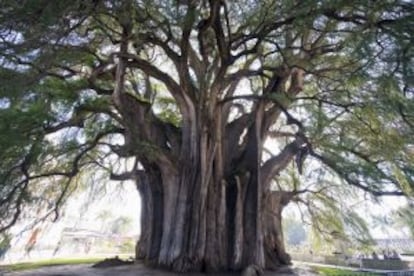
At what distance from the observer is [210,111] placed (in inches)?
357

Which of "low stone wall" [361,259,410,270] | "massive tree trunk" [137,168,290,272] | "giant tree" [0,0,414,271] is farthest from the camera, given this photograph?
"low stone wall" [361,259,410,270]

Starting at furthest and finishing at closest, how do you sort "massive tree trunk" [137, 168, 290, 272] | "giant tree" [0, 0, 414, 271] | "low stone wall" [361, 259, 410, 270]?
"low stone wall" [361, 259, 410, 270] < "massive tree trunk" [137, 168, 290, 272] < "giant tree" [0, 0, 414, 271]

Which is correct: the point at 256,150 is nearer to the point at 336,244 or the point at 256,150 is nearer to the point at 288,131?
the point at 288,131

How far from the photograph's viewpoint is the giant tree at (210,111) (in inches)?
226

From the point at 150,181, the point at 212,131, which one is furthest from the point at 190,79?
the point at 150,181

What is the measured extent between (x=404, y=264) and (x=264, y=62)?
21.2 ft

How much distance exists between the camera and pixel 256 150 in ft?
31.2

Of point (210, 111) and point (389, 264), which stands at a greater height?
point (210, 111)

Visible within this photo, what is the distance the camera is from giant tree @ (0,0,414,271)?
226 inches

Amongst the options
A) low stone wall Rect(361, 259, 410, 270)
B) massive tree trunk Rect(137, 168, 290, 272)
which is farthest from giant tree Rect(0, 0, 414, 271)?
low stone wall Rect(361, 259, 410, 270)

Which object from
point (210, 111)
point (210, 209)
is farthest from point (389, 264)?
point (210, 111)

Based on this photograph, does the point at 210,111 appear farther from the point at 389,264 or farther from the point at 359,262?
the point at 359,262

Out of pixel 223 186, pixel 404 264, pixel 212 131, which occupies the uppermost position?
pixel 212 131

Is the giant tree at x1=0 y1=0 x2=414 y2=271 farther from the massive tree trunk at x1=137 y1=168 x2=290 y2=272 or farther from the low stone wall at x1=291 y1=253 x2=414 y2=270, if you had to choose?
the low stone wall at x1=291 y1=253 x2=414 y2=270
